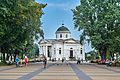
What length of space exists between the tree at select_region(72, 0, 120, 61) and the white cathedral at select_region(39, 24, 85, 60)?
107676 mm

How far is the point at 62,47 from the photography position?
18462cm

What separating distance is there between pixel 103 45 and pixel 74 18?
8751 millimetres

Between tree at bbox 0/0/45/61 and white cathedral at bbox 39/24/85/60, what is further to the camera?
white cathedral at bbox 39/24/85/60

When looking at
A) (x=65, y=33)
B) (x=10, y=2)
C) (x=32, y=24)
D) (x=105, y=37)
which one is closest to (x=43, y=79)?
(x=10, y=2)

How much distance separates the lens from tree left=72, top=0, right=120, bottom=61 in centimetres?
6738

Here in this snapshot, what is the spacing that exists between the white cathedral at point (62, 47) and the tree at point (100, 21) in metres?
108

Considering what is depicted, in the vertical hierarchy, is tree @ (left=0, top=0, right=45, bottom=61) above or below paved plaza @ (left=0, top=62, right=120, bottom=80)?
above

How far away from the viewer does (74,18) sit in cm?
7594

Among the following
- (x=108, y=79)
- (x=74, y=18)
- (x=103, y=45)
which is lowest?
(x=108, y=79)

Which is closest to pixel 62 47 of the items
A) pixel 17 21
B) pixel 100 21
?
pixel 100 21

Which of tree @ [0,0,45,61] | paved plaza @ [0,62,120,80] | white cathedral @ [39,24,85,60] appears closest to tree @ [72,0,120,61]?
tree @ [0,0,45,61]

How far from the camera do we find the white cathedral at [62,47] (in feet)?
598

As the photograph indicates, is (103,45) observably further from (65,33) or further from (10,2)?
(65,33)

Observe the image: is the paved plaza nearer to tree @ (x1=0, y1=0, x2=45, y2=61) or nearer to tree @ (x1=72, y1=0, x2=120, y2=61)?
tree @ (x1=0, y1=0, x2=45, y2=61)
